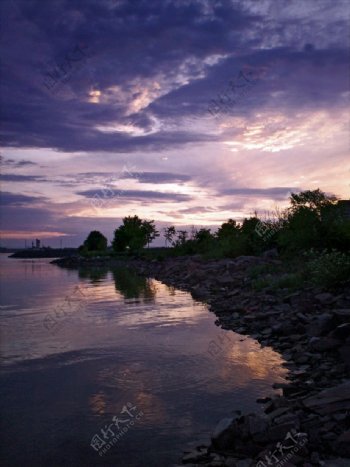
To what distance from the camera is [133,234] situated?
9312 cm

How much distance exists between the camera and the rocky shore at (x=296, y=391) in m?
5.12

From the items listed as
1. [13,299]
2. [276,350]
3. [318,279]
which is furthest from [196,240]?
[276,350]

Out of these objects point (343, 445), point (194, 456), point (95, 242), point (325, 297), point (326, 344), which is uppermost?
point (95, 242)

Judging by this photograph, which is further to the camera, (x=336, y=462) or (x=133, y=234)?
(x=133, y=234)

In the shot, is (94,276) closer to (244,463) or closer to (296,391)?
(296,391)

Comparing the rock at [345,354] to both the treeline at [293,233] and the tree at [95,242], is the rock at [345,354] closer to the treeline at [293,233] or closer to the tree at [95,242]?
the treeline at [293,233]

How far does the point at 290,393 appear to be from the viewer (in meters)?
7.17

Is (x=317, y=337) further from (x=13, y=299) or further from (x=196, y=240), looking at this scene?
(x=196, y=240)

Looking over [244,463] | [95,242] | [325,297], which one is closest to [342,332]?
[325,297]

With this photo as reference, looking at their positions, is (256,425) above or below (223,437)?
above

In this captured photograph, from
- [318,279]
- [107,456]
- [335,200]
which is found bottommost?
[107,456]

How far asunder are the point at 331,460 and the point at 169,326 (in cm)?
887

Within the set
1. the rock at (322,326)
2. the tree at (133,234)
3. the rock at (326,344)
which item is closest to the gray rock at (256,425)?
the rock at (326,344)

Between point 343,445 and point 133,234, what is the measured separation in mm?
88729
